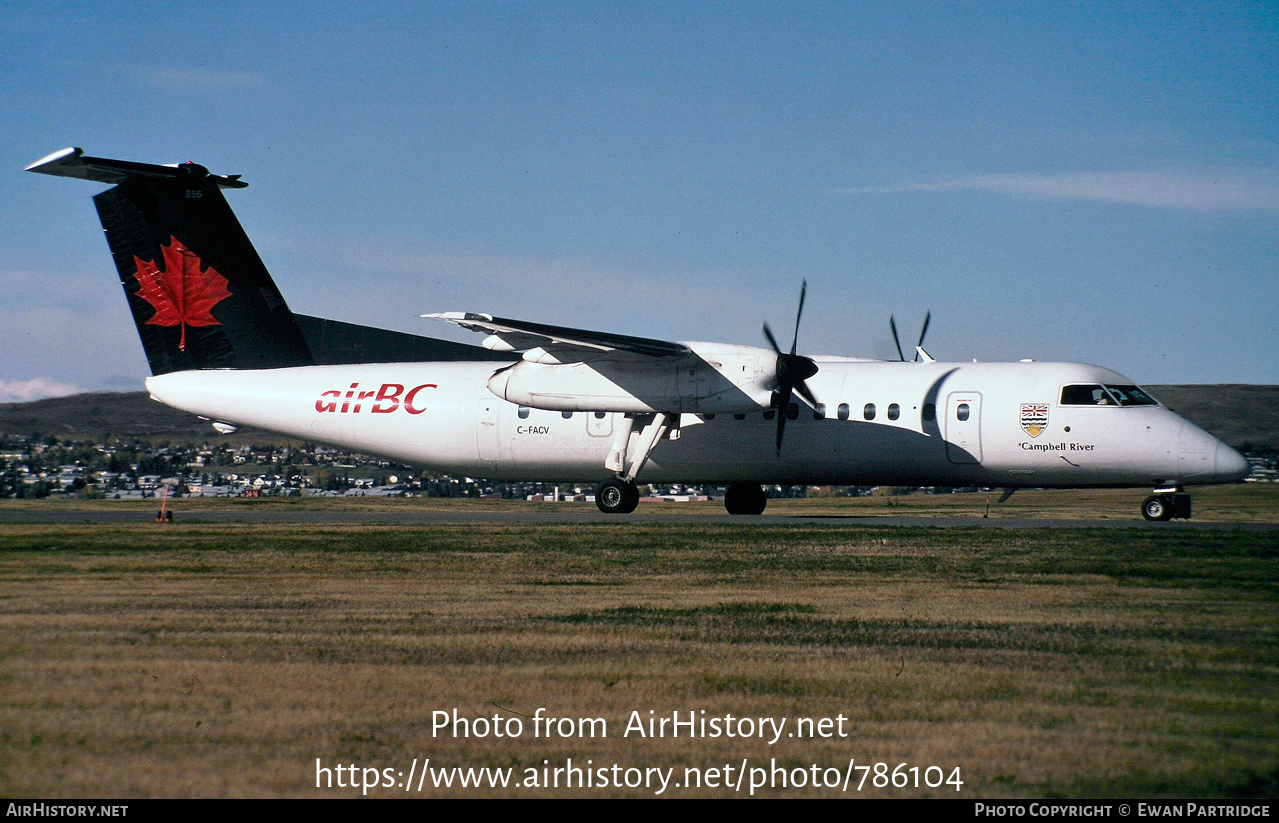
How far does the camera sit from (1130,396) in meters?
25.0

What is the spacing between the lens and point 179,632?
9617 mm

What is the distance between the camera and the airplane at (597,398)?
2500 cm

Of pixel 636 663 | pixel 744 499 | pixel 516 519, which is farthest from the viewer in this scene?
pixel 744 499

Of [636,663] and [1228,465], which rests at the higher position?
[1228,465]

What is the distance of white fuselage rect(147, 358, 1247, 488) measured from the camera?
24766 mm

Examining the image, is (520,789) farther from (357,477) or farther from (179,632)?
(357,477)

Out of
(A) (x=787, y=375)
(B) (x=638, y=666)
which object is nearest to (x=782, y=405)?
(A) (x=787, y=375)

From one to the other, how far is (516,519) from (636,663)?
17.5 meters

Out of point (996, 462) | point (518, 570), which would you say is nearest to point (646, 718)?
point (518, 570)

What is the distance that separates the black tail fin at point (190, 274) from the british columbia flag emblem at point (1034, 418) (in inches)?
720

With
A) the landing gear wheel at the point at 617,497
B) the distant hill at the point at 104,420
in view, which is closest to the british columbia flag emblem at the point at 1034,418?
the landing gear wheel at the point at 617,497

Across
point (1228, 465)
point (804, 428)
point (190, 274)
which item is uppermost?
point (190, 274)

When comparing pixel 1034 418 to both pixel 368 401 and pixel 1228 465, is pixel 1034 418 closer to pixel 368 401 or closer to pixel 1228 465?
pixel 1228 465
